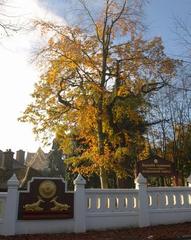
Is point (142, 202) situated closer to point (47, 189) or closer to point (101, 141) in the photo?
point (47, 189)

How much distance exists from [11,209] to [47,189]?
155 centimetres

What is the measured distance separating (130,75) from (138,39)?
269 cm

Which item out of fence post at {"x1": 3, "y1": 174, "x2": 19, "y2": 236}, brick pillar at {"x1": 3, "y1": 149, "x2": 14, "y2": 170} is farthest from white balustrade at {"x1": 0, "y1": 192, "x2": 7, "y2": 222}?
brick pillar at {"x1": 3, "y1": 149, "x2": 14, "y2": 170}

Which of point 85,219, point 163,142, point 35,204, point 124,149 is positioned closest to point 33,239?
point 35,204

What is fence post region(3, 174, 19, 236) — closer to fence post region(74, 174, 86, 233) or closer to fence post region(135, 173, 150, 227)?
fence post region(74, 174, 86, 233)

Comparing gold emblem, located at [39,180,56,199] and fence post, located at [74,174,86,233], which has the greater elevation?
gold emblem, located at [39,180,56,199]

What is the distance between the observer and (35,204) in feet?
41.5

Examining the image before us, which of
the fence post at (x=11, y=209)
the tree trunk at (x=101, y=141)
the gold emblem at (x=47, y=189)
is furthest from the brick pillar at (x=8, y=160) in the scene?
the fence post at (x=11, y=209)

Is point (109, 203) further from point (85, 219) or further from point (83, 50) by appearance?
point (83, 50)

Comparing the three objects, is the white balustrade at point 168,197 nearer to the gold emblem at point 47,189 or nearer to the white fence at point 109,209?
the white fence at point 109,209

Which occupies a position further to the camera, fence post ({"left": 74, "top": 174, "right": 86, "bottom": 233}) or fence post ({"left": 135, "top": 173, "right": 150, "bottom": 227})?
fence post ({"left": 135, "top": 173, "right": 150, "bottom": 227})

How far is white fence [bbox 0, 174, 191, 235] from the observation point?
484 inches

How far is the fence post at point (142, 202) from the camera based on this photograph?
13.8 metres

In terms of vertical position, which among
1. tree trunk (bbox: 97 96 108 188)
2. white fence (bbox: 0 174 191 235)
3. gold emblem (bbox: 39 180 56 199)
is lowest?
white fence (bbox: 0 174 191 235)
